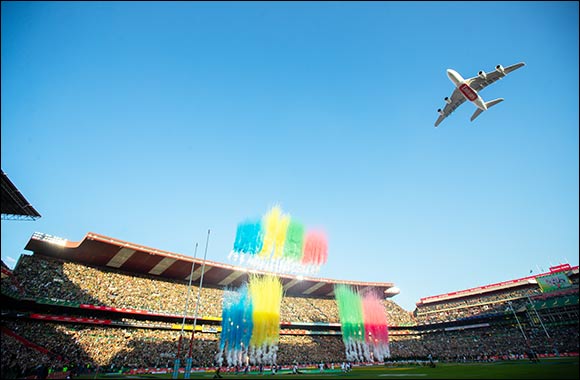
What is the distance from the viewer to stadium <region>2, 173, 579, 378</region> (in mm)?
34156

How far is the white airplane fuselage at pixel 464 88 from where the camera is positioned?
3062cm

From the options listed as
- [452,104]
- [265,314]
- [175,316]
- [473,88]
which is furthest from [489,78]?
[175,316]

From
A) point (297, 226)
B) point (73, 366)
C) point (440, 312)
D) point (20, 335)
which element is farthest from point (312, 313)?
point (20, 335)

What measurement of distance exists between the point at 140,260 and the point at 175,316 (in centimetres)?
1043

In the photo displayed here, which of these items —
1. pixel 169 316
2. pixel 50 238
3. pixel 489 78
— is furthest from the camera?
pixel 169 316

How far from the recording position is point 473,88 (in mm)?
30594

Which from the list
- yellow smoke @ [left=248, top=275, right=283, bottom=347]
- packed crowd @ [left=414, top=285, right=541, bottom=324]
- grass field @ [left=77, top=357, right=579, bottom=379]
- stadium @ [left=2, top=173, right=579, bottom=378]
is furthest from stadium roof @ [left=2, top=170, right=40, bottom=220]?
packed crowd @ [left=414, top=285, right=541, bottom=324]

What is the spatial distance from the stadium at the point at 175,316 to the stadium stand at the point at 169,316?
0.17m

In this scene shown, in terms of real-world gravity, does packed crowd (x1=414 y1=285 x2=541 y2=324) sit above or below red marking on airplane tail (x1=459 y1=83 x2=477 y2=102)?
below

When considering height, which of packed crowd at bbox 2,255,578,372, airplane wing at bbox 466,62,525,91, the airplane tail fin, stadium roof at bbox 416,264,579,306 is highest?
the airplane tail fin

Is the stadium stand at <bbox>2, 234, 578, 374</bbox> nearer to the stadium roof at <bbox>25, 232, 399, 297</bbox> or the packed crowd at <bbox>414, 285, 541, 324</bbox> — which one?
the stadium roof at <bbox>25, 232, 399, 297</bbox>

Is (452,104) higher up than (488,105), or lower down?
higher up

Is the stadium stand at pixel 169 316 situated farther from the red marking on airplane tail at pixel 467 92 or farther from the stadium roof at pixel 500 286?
the red marking on airplane tail at pixel 467 92

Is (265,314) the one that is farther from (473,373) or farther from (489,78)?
(489,78)
